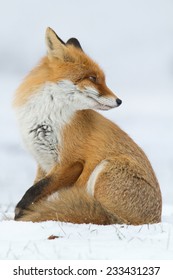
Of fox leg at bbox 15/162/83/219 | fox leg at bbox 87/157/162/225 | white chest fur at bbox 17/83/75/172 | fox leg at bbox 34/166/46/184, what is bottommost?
fox leg at bbox 87/157/162/225

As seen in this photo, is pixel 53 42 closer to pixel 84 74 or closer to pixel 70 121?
pixel 84 74

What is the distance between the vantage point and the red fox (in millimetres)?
5910

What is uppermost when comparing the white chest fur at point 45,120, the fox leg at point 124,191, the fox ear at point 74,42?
the fox ear at point 74,42

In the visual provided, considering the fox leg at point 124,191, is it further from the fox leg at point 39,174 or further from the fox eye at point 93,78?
the fox eye at point 93,78

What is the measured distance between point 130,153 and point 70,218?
51.9 inches

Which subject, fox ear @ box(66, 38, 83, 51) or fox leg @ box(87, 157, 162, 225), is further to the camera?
fox ear @ box(66, 38, 83, 51)

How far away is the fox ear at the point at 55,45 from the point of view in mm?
6586

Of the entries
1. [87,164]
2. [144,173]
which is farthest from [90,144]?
[144,173]

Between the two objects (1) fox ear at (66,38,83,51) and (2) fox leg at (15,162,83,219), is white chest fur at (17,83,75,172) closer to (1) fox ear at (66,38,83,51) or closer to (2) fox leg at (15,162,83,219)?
(2) fox leg at (15,162,83,219)

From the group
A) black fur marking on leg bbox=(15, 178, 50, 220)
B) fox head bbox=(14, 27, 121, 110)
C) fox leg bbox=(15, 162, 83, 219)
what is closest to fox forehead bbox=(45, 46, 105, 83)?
fox head bbox=(14, 27, 121, 110)

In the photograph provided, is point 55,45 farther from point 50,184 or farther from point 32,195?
point 32,195

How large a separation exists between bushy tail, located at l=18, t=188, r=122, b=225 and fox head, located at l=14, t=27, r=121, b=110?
123cm

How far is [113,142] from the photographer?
650cm

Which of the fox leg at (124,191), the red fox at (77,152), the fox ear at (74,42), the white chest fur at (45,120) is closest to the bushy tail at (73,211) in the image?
the red fox at (77,152)
